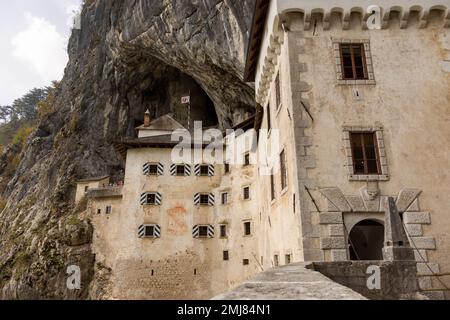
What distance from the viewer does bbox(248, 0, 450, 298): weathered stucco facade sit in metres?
9.62

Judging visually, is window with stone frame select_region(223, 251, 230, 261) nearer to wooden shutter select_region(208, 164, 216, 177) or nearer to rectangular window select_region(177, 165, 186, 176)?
wooden shutter select_region(208, 164, 216, 177)

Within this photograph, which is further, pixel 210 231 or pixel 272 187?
pixel 210 231

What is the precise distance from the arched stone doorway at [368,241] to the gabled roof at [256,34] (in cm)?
836

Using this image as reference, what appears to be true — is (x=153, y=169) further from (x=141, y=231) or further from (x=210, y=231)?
(x=210, y=231)

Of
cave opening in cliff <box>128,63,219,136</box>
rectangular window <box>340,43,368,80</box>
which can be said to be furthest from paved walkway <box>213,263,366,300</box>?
cave opening in cliff <box>128,63,219,136</box>

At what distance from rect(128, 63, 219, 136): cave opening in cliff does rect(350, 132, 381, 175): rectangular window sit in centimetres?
2716

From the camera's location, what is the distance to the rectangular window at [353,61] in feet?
36.4

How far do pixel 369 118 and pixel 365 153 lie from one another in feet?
3.65

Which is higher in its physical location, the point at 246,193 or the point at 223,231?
the point at 246,193

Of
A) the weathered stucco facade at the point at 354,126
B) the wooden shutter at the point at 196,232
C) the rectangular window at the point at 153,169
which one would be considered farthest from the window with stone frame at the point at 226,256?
the weathered stucco facade at the point at 354,126

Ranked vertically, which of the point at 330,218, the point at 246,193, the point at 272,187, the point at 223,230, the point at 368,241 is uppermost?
the point at 246,193

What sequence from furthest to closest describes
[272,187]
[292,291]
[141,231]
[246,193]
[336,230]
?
[141,231]
[246,193]
[272,187]
[336,230]
[292,291]

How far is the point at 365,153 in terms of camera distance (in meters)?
10.4

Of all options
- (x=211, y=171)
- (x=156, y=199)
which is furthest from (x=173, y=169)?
(x=211, y=171)
